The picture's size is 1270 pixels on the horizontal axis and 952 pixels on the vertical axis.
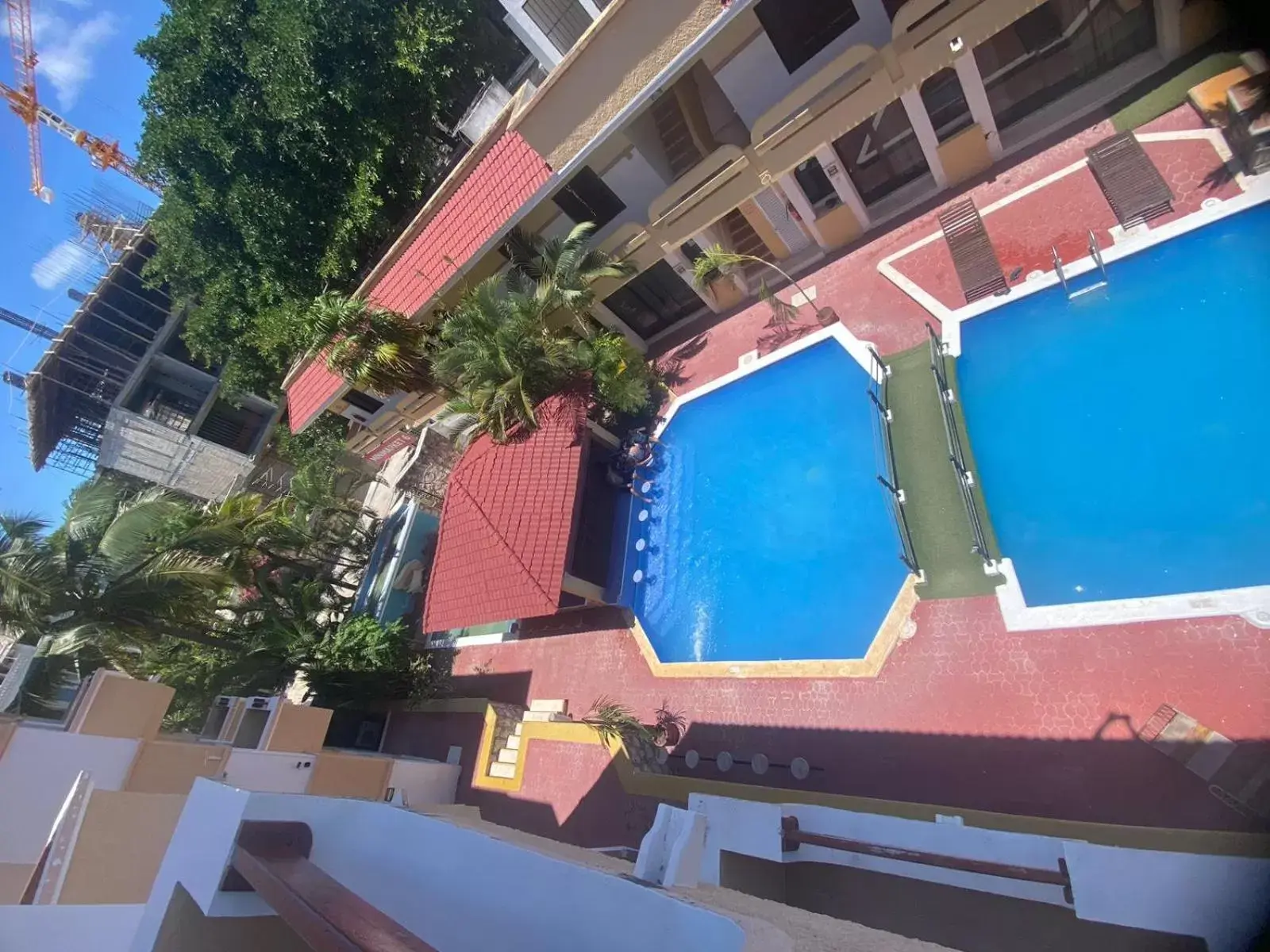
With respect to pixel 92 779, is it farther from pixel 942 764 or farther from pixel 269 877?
pixel 942 764

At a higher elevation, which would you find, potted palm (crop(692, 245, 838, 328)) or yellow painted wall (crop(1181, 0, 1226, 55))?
yellow painted wall (crop(1181, 0, 1226, 55))

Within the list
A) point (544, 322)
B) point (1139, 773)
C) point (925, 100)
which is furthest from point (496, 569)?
point (925, 100)

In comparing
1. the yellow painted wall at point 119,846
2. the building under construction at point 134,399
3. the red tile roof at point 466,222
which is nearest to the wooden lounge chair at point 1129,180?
the red tile roof at point 466,222

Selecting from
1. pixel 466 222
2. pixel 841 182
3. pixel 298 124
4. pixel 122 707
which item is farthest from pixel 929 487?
pixel 298 124

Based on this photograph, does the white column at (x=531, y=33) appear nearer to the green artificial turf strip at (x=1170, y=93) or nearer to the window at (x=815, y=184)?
the window at (x=815, y=184)

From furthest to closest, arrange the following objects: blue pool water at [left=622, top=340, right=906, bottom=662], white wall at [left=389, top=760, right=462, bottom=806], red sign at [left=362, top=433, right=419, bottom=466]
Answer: red sign at [left=362, top=433, right=419, bottom=466]
white wall at [left=389, top=760, right=462, bottom=806]
blue pool water at [left=622, top=340, right=906, bottom=662]

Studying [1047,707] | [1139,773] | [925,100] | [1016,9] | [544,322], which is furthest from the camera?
[544,322]

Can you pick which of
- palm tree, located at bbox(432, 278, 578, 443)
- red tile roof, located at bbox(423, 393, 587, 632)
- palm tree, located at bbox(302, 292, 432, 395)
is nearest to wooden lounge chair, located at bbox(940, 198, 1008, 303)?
palm tree, located at bbox(432, 278, 578, 443)

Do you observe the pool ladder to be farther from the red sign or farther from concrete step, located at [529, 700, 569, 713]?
the red sign
